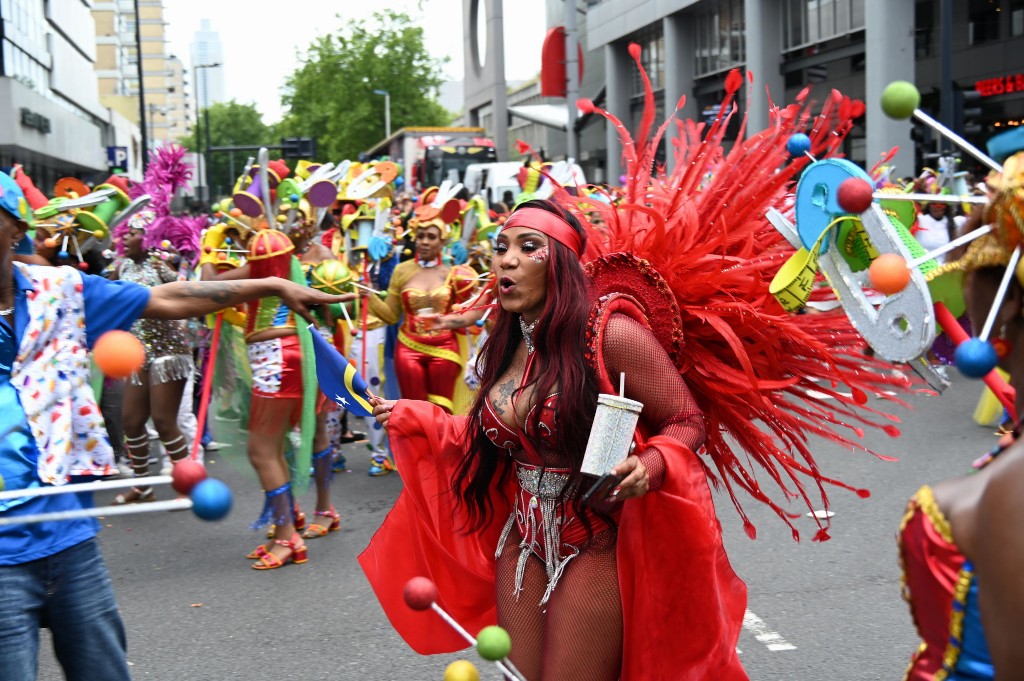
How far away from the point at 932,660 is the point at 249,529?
18.4 feet

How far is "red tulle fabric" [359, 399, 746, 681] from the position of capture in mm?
2814

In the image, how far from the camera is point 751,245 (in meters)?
3.34

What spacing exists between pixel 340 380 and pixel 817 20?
25232 mm

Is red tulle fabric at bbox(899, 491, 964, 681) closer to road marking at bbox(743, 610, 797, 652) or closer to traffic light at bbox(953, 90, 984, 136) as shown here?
road marking at bbox(743, 610, 797, 652)

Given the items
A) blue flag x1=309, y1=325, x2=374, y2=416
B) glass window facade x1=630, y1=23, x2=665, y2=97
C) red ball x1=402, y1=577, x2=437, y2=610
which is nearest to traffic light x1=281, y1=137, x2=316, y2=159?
glass window facade x1=630, y1=23, x2=665, y2=97

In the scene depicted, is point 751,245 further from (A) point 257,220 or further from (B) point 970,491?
(A) point 257,220

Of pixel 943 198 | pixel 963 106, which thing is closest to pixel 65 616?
pixel 943 198

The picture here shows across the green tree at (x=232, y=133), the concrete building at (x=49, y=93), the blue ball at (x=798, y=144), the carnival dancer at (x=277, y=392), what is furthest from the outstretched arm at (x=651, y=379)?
the green tree at (x=232, y=133)

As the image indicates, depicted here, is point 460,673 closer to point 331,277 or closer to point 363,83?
point 331,277

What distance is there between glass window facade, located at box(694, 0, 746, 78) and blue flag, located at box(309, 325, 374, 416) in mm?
27449

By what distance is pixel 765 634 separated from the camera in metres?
4.81

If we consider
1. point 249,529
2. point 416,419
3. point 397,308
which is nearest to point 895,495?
point 397,308

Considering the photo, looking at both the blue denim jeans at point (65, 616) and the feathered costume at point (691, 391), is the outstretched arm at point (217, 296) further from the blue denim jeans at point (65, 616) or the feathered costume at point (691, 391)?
the blue denim jeans at point (65, 616)

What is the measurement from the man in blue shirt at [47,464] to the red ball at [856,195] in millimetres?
1862
